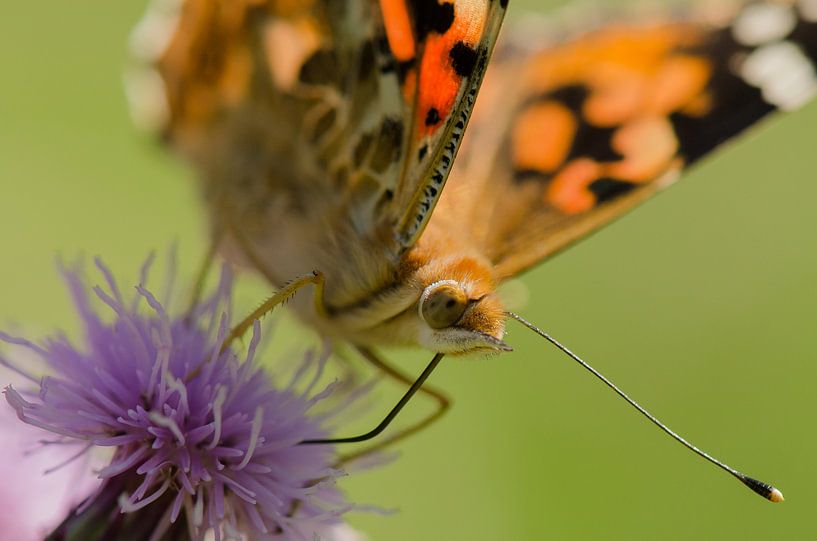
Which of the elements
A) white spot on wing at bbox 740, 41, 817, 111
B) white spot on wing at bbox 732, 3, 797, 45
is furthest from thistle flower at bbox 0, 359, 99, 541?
white spot on wing at bbox 732, 3, 797, 45

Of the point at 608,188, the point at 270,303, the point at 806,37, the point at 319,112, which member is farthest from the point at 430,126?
the point at 806,37

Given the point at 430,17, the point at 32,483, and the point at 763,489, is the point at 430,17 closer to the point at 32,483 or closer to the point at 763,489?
the point at 763,489

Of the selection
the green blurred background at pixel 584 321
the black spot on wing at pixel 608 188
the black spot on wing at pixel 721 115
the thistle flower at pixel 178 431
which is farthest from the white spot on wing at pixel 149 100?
the black spot on wing at pixel 721 115

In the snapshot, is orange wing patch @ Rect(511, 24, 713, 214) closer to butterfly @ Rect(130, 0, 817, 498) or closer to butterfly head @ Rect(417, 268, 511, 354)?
butterfly @ Rect(130, 0, 817, 498)

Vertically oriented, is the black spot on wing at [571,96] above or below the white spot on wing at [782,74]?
below

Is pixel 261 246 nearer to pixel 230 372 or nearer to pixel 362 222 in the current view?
pixel 362 222

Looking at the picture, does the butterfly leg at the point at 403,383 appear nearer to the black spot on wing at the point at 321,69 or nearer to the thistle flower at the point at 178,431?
the thistle flower at the point at 178,431
